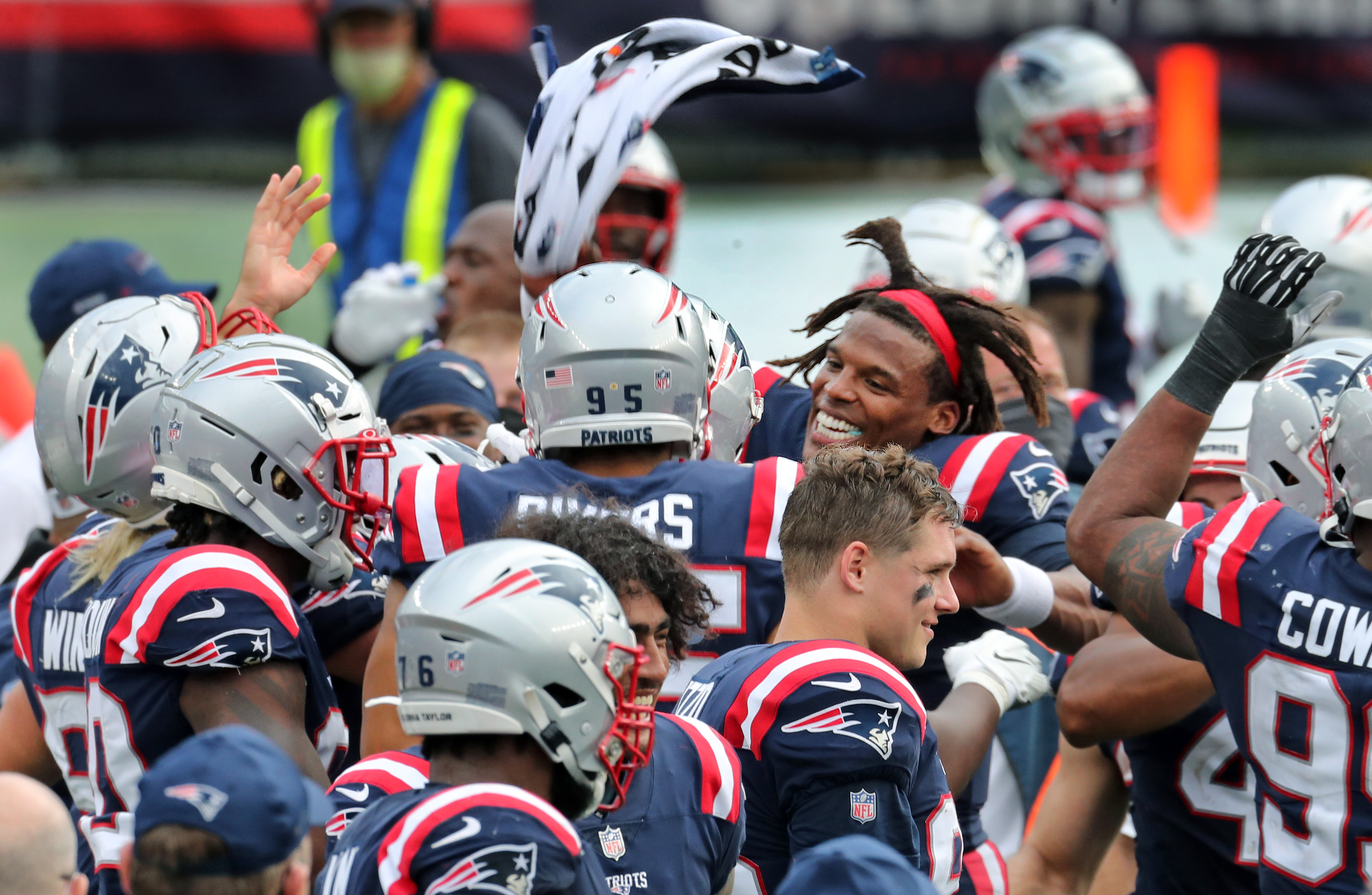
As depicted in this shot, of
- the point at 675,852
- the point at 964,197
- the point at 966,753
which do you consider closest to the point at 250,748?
the point at 675,852

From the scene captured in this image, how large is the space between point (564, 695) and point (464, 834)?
0.86 feet

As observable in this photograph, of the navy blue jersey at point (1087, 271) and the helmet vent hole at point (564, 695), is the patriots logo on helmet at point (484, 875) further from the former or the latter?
the navy blue jersey at point (1087, 271)

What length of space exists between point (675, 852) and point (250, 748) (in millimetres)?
734

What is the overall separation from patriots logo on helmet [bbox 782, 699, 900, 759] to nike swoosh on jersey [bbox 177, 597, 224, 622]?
1006 millimetres

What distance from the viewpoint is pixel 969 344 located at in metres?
3.79

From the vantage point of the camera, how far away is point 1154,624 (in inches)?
121

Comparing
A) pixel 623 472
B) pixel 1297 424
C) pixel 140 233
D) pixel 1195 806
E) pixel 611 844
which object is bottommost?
pixel 140 233

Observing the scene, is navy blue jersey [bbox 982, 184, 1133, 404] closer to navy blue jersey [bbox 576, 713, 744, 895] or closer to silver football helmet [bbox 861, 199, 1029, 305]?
silver football helmet [bbox 861, 199, 1029, 305]

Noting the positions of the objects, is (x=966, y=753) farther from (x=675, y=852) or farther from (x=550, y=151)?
(x=550, y=151)

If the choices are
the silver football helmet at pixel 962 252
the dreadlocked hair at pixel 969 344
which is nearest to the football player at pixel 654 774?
the dreadlocked hair at pixel 969 344

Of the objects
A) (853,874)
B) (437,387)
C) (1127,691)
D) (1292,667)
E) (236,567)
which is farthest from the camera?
(437,387)

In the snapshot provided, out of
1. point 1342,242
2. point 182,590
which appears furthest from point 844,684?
point 1342,242

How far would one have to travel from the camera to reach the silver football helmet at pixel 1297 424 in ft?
11.5

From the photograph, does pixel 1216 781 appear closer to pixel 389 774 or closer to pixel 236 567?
pixel 389 774
